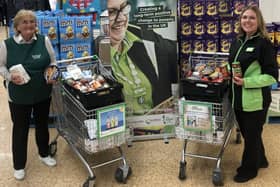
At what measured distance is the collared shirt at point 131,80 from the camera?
3818mm

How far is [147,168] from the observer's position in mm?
3584

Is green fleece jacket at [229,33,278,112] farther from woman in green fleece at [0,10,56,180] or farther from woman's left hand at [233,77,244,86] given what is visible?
woman in green fleece at [0,10,56,180]

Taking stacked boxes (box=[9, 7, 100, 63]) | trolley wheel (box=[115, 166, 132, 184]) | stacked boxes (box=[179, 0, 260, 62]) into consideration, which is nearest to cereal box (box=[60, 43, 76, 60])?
stacked boxes (box=[9, 7, 100, 63])

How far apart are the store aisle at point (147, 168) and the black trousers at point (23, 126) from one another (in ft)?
0.68

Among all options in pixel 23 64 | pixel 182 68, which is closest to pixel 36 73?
pixel 23 64

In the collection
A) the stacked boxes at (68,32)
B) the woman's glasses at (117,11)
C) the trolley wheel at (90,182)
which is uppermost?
the woman's glasses at (117,11)

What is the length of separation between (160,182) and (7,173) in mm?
1346

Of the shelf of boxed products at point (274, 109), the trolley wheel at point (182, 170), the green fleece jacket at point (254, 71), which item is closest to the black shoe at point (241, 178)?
the trolley wheel at point (182, 170)

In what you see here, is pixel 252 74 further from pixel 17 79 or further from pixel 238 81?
pixel 17 79

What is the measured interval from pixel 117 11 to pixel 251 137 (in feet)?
5.28

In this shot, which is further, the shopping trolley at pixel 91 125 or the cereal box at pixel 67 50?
the cereal box at pixel 67 50

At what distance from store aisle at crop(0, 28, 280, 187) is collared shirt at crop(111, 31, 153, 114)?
0.41m

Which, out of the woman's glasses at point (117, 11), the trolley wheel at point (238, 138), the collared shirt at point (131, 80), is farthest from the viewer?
the trolley wheel at point (238, 138)

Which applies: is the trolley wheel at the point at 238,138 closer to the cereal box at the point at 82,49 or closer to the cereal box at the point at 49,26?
the cereal box at the point at 82,49
